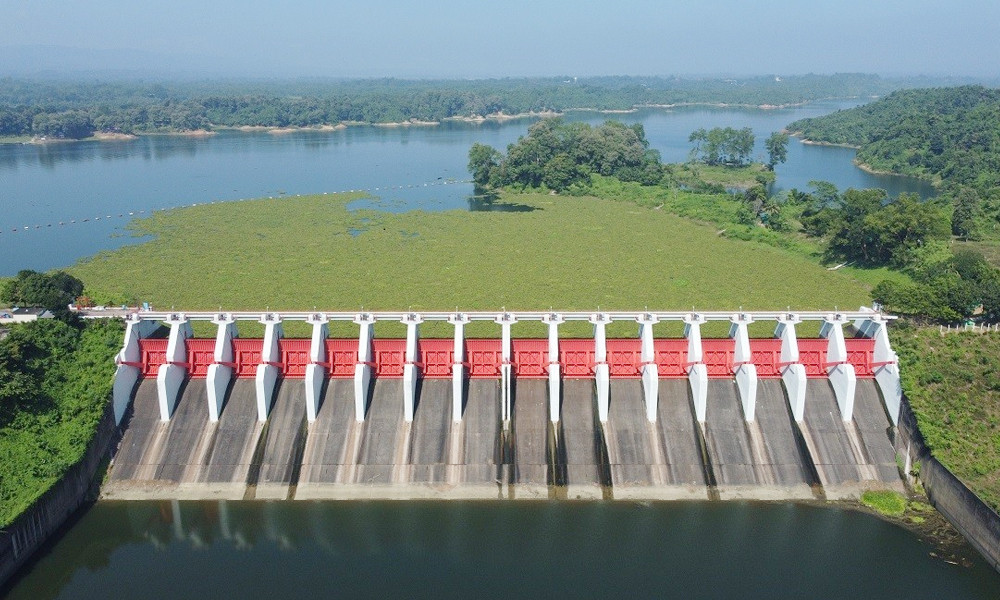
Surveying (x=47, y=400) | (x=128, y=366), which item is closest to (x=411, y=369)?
(x=128, y=366)

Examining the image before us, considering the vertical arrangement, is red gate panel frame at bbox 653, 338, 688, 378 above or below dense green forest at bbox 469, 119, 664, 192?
below

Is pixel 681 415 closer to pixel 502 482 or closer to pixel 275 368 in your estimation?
pixel 502 482

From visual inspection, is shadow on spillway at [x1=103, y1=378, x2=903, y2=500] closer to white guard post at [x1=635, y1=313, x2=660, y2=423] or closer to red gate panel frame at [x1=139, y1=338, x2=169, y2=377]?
white guard post at [x1=635, y1=313, x2=660, y2=423]

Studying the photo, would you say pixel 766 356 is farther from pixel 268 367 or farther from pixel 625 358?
pixel 268 367

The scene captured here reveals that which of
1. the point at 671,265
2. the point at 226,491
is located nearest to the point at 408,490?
the point at 226,491

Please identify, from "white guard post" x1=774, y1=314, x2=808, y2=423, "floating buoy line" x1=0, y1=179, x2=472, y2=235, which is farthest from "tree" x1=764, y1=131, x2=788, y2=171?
"white guard post" x1=774, y1=314, x2=808, y2=423

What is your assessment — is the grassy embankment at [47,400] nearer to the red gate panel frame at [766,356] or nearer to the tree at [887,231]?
the red gate panel frame at [766,356]
